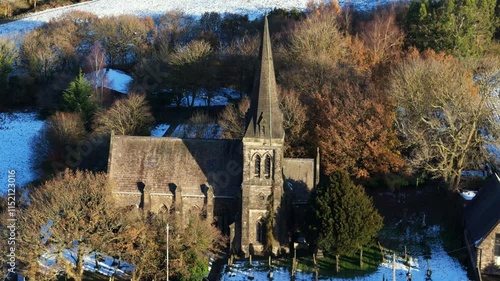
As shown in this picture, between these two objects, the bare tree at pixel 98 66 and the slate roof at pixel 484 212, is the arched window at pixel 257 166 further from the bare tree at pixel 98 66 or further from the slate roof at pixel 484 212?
the bare tree at pixel 98 66

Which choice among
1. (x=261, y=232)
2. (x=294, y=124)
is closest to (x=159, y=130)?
(x=294, y=124)

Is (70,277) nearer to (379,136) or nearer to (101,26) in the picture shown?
(379,136)

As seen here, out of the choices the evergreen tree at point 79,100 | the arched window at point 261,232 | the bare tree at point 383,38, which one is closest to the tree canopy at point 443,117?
the bare tree at point 383,38

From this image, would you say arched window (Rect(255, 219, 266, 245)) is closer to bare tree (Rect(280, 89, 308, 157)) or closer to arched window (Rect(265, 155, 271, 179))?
arched window (Rect(265, 155, 271, 179))

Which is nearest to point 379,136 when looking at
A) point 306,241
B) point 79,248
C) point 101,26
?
point 306,241

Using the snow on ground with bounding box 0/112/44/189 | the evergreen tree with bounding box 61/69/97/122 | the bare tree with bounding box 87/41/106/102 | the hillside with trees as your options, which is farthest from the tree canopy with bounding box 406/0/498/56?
the snow on ground with bounding box 0/112/44/189
